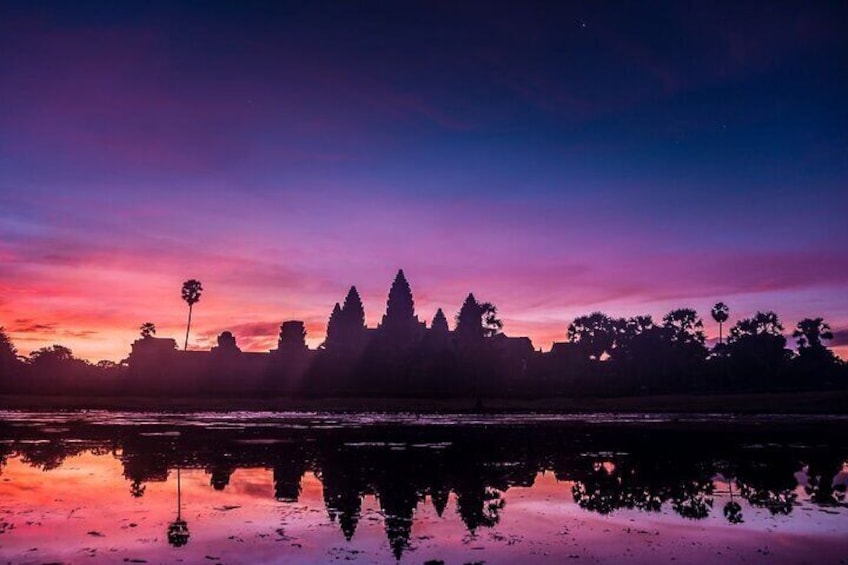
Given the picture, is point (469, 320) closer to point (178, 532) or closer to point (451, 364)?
point (451, 364)

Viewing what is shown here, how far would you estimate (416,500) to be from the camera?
1784 cm

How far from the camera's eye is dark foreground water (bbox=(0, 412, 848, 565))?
12.7 meters

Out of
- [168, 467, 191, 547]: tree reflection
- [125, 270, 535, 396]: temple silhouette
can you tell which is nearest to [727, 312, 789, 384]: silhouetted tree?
[125, 270, 535, 396]: temple silhouette

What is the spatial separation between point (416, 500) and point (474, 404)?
188 feet

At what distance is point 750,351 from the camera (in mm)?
98562

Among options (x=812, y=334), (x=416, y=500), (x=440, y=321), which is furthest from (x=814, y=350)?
(x=416, y=500)

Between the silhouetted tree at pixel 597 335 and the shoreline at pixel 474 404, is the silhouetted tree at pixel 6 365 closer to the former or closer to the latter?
the shoreline at pixel 474 404

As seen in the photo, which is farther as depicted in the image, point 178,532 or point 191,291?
point 191,291

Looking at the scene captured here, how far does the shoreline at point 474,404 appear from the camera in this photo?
68.9m

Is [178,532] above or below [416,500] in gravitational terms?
above

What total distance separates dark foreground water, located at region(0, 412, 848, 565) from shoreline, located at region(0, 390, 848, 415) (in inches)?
1409

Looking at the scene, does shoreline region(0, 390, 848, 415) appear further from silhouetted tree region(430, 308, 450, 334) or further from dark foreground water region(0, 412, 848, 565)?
silhouetted tree region(430, 308, 450, 334)

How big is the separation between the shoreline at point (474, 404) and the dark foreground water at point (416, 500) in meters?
35.8

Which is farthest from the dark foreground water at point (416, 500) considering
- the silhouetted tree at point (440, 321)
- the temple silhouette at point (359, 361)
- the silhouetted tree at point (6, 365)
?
the silhouetted tree at point (440, 321)
